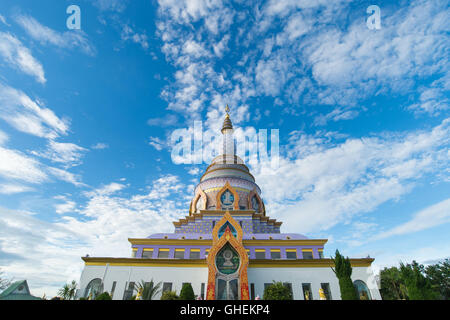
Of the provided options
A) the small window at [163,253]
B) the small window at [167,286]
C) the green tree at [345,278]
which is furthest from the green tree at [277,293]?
the small window at [163,253]

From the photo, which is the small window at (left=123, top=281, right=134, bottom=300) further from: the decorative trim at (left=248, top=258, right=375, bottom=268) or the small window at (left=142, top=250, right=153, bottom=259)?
the decorative trim at (left=248, top=258, right=375, bottom=268)

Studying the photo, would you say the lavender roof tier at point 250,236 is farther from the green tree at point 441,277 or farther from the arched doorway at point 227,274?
the green tree at point 441,277

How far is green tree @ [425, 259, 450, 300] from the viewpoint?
144 ft

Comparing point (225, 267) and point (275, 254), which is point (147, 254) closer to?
point (225, 267)

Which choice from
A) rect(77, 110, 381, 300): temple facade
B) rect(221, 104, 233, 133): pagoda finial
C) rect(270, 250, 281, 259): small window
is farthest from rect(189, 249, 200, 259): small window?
rect(221, 104, 233, 133): pagoda finial

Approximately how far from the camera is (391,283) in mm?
40344

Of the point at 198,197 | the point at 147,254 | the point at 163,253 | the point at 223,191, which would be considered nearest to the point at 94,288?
the point at 147,254

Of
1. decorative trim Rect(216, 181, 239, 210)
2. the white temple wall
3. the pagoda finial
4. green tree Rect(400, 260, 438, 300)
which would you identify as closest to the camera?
green tree Rect(400, 260, 438, 300)

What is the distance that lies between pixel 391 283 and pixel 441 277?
14670 mm

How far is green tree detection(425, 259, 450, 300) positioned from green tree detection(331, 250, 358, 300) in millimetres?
40659
